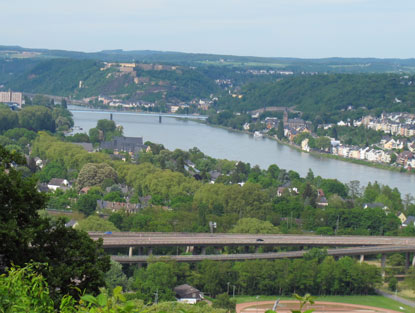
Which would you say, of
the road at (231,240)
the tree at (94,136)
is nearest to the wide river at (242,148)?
the tree at (94,136)

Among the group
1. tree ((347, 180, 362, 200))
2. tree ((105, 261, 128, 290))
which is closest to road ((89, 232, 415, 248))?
tree ((105, 261, 128, 290))

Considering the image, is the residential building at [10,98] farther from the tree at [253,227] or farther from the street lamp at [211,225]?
the tree at [253,227]

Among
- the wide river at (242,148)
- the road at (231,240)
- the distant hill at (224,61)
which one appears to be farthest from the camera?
the distant hill at (224,61)

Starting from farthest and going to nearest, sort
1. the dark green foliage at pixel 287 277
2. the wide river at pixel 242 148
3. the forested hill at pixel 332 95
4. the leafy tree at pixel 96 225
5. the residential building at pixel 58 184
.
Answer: the forested hill at pixel 332 95 → the wide river at pixel 242 148 → the residential building at pixel 58 184 → the leafy tree at pixel 96 225 → the dark green foliage at pixel 287 277

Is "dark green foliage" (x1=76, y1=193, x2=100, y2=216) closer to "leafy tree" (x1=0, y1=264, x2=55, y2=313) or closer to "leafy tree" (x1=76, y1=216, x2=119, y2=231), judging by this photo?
"leafy tree" (x1=76, y1=216, x2=119, y2=231)

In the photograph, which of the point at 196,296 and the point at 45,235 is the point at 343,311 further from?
the point at 45,235

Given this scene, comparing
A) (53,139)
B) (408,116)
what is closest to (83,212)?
(53,139)
